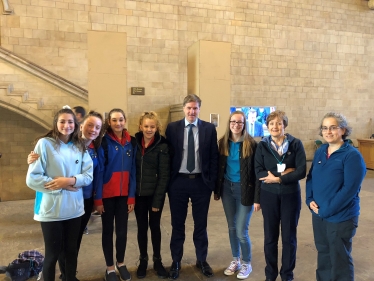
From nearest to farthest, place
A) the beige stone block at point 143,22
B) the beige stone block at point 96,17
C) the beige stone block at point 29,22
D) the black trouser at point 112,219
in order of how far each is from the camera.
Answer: the black trouser at point 112,219 → the beige stone block at point 29,22 → the beige stone block at point 96,17 → the beige stone block at point 143,22

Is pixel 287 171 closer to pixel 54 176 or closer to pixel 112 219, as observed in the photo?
pixel 112 219

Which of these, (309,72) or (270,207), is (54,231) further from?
(309,72)

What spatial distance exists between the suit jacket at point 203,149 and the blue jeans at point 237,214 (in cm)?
16

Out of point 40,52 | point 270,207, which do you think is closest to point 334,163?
point 270,207

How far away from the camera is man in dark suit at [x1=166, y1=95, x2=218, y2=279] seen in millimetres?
2750

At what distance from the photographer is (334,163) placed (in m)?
2.23

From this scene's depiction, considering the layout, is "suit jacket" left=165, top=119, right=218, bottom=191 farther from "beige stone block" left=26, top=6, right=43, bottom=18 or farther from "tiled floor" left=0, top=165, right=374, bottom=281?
"beige stone block" left=26, top=6, right=43, bottom=18

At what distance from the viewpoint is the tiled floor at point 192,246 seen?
3076 mm

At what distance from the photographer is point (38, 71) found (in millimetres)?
5477

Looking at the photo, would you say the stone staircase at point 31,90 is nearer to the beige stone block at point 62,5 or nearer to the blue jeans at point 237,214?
the beige stone block at point 62,5

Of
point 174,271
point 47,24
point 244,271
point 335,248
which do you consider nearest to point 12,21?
point 47,24

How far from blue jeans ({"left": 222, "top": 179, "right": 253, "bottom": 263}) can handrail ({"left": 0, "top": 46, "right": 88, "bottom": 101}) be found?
4.13m

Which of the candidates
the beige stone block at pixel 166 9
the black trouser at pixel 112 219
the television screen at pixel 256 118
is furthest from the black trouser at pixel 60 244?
the television screen at pixel 256 118

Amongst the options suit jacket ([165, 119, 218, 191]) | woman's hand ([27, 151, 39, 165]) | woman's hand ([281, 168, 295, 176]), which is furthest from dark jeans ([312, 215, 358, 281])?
woman's hand ([27, 151, 39, 165])
